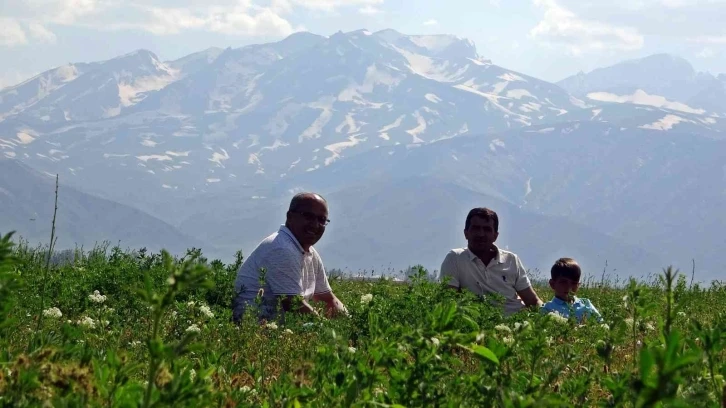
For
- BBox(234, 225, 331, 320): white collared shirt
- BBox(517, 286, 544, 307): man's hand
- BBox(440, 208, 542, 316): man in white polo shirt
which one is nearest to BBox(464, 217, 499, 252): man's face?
BBox(440, 208, 542, 316): man in white polo shirt

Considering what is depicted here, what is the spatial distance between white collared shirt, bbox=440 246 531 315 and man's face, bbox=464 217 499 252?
0.46 feet

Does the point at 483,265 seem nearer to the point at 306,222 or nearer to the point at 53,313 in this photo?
the point at 306,222

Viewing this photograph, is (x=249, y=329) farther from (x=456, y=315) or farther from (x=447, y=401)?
(x=456, y=315)

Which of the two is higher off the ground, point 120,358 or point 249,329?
point 120,358

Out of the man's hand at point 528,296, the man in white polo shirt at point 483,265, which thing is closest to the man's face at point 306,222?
the man in white polo shirt at point 483,265

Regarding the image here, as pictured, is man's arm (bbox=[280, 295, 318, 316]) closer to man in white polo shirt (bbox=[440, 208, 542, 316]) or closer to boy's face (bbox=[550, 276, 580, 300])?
man in white polo shirt (bbox=[440, 208, 542, 316])

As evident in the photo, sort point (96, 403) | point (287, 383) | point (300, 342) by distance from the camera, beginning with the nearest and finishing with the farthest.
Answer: point (96, 403) < point (287, 383) < point (300, 342)

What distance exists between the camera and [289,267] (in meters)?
9.05

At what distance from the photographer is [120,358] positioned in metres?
2.41

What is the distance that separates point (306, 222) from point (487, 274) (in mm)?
2478

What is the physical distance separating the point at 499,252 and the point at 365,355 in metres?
8.24

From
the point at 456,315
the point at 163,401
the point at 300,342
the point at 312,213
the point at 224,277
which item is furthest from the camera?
the point at 224,277

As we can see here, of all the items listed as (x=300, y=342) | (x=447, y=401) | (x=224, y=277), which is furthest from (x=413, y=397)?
(x=224, y=277)

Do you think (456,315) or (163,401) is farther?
(456,315)
